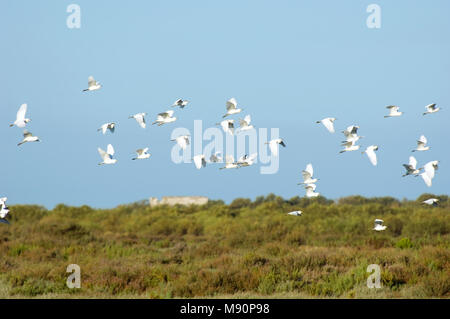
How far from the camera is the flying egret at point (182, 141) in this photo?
1789cm

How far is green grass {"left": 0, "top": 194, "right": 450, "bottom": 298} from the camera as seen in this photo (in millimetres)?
14234

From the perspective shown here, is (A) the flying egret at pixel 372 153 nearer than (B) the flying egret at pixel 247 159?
Yes

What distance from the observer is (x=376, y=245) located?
22.2 metres

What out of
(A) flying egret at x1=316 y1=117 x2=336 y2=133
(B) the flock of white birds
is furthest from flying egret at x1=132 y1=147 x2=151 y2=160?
(A) flying egret at x1=316 y1=117 x2=336 y2=133

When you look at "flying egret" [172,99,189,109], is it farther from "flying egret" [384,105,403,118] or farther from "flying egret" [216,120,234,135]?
"flying egret" [384,105,403,118]

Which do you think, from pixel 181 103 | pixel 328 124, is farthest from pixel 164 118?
pixel 328 124

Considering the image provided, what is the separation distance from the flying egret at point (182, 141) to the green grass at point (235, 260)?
10.9 ft

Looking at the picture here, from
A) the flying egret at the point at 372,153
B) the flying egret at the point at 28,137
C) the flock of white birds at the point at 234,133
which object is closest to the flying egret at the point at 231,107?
the flock of white birds at the point at 234,133

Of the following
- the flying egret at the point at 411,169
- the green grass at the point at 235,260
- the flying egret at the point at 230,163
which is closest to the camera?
the green grass at the point at 235,260

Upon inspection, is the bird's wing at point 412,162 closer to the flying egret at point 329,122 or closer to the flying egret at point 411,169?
the flying egret at point 411,169

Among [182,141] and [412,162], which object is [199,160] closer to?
[182,141]
